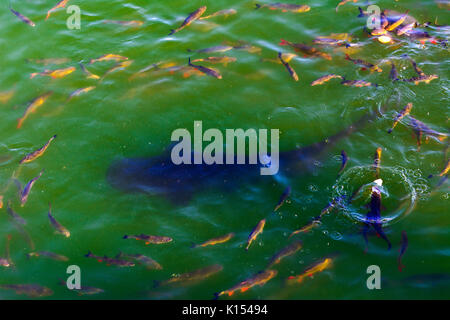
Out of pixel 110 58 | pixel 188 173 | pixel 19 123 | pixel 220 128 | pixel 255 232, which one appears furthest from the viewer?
pixel 110 58

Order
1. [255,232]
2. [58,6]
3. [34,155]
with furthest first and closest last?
[58,6] → [34,155] → [255,232]

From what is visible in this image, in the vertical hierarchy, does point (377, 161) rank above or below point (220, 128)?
below

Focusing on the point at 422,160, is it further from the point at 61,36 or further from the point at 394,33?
the point at 61,36

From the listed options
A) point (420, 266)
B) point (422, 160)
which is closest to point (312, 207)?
point (420, 266)

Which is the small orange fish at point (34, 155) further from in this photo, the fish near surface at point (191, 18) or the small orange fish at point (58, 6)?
the small orange fish at point (58, 6)

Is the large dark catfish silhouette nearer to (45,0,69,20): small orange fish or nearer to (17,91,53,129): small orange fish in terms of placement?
(17,91,53,129): small orange fish

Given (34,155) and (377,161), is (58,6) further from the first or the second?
(377,161)

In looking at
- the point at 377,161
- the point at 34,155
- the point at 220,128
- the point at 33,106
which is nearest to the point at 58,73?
the point at 33,106
